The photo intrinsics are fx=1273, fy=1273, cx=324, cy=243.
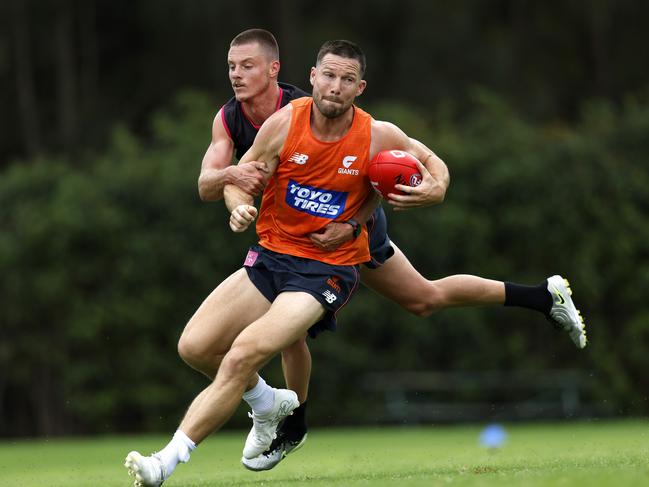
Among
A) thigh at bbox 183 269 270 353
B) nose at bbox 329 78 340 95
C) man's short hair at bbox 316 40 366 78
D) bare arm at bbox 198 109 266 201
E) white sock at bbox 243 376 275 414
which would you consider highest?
man's short hair at bbox 316 40 366 78

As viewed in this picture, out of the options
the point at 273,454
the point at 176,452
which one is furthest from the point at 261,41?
the point at 176,452

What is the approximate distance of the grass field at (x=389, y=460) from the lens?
7457 millimetres

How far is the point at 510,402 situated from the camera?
61.5 ft

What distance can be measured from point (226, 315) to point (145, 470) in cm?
125

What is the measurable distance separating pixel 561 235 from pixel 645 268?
1355mm

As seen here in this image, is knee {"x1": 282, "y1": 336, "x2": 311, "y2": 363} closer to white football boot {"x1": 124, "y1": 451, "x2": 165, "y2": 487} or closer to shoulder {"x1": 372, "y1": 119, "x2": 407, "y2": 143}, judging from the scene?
shoulder {"x1": 372, "y1": 119, "x2": 407, "y2": 143}

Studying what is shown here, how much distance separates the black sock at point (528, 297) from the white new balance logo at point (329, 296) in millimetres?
1966

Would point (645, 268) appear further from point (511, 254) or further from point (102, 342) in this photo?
point (102, 342)

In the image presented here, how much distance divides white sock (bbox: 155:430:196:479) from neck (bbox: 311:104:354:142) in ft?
6.74

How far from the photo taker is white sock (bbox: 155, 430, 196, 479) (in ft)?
23.7

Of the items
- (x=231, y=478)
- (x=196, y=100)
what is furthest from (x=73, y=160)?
(x=231, y=478)

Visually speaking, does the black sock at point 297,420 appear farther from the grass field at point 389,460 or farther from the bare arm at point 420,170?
the bare arm at point 420,170

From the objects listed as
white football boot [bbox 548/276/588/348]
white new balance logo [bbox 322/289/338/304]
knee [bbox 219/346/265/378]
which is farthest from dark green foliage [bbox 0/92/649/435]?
knee [bbox 219/346/265/378]

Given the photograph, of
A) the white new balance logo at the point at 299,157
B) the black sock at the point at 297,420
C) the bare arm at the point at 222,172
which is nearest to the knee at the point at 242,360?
the bare arm at the point at 222,172
